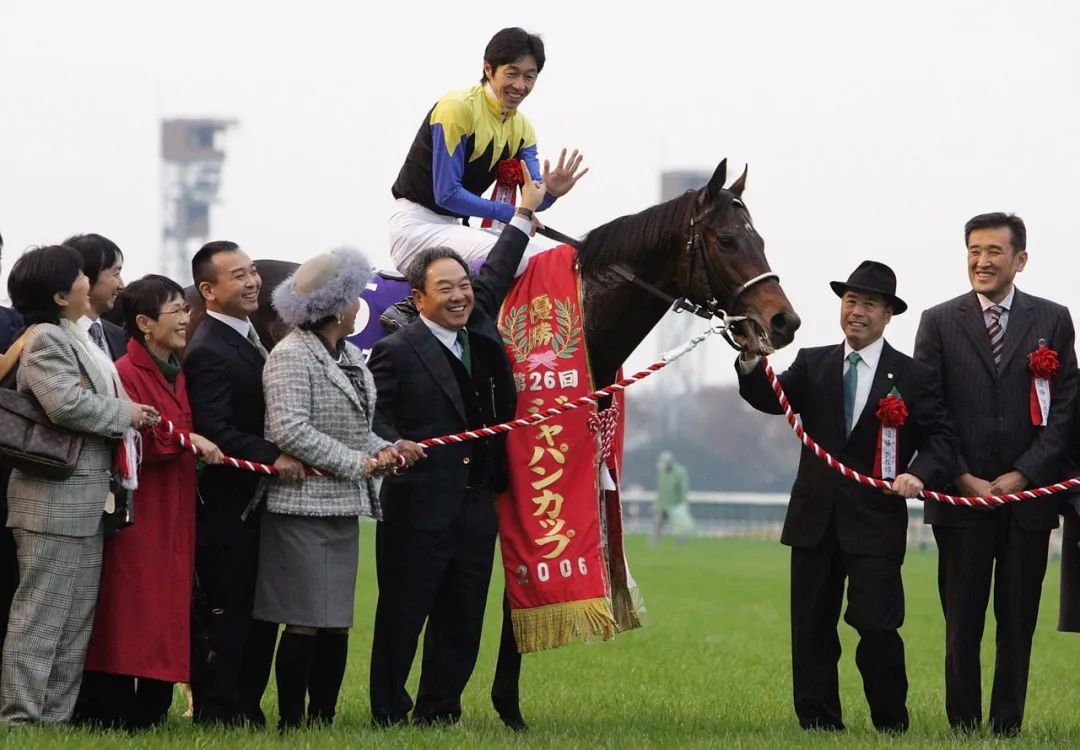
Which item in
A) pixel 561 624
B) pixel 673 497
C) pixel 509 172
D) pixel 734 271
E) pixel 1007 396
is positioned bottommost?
pixel 673 497

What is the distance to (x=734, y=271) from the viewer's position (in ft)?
25.3

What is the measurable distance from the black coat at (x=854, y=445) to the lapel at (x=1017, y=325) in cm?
40

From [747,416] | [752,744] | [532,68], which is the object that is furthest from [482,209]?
[747,416]

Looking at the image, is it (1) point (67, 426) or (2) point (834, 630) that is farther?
(2) point (834, 630)

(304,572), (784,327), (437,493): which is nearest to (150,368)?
(304,572)

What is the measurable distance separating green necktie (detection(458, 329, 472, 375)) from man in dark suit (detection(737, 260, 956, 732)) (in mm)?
1221

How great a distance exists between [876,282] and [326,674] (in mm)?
3054

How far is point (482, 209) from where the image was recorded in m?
8.24

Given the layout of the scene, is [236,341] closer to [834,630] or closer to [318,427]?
[318,427]

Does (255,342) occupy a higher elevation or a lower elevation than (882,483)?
higher

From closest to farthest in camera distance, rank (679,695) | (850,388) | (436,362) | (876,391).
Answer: (436,362)
(876,391)
(850,388)
(679,695)

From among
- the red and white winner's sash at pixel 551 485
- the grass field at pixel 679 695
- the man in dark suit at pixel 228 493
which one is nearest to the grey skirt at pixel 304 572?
the man in dark suit at pixel 228 493

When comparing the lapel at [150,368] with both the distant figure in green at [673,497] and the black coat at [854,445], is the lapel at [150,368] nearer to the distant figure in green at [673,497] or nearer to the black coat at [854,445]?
the black coat at [854,445]

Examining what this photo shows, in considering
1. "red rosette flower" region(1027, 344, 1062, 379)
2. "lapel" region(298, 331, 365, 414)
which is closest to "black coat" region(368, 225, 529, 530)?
"lapel" region(298, 331, 365, 414)
